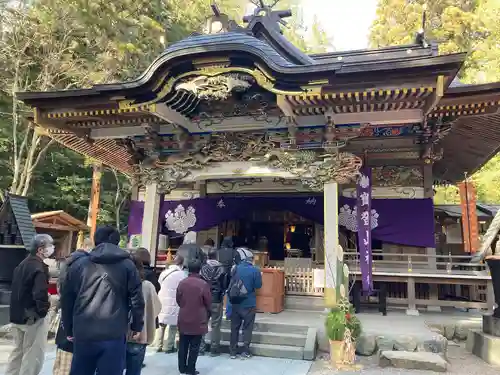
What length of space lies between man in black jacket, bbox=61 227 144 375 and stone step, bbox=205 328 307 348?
3499 mm

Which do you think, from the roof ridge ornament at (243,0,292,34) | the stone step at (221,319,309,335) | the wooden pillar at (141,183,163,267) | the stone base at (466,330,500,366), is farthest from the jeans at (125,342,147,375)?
the roof ridge ornament at (243,0,292,34)

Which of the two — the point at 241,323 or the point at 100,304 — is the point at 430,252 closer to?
the point at 241,323

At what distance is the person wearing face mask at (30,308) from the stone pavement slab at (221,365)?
3.65ft

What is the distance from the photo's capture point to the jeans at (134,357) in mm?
3898

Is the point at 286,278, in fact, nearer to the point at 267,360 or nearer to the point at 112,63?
the point at 267,360

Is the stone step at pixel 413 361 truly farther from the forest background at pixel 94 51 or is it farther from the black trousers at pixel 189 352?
the forest background at pixel 94 51

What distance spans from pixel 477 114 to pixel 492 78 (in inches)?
453

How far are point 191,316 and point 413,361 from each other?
3192 mm

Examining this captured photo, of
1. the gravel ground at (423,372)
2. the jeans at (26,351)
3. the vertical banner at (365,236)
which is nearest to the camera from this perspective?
the jeans at (26,351)

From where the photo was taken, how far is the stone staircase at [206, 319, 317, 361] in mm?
5992

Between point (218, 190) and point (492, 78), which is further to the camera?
point (492, 78)

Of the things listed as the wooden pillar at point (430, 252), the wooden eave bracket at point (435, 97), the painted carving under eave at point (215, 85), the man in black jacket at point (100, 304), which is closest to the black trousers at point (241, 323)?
the man in black jacket at point (100, 304)

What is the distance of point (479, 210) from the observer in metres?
14.4

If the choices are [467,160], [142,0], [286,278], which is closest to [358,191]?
[286,278]
